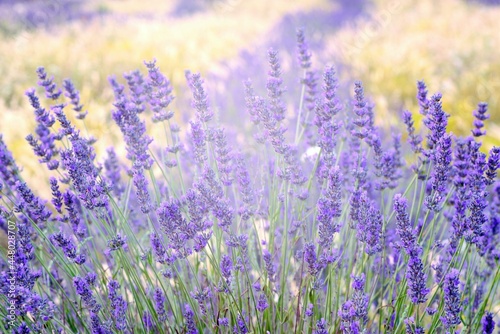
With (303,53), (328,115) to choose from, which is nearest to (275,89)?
(328,115)

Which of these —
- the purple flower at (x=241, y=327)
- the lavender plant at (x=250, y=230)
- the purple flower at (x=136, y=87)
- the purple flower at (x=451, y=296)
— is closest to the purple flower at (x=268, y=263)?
the lavender plant at (x=250, y=230)

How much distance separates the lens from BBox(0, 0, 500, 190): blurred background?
544cm

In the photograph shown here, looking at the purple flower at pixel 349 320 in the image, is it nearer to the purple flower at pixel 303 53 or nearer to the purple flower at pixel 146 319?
the purple flower at pixel 146 319

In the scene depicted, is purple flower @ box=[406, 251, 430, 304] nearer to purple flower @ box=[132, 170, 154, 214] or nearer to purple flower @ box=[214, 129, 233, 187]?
purple flower @ box=[214, 129, 233, 187]

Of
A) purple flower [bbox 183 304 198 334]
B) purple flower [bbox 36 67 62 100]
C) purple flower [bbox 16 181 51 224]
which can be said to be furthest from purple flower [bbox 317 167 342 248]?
purple flower [bbox 36 67 62 100]

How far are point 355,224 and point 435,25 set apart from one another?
9259 millimetres

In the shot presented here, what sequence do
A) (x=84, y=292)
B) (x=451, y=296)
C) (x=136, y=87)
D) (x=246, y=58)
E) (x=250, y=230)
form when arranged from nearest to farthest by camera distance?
1. (x=451, y=296)
2. (x=84, y=292)
3. (x=136, y=87)
4. (x=250, y=230)
5. (x=246, y=58)

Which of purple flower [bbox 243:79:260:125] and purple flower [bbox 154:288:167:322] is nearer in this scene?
purple flower [bbox 154:288:167:322]

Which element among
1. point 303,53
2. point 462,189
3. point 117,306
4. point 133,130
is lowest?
point 117,306

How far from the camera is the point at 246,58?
6.25 metres

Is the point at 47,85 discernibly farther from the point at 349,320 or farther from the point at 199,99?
the point at 349,320

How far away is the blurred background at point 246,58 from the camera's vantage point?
544 cm

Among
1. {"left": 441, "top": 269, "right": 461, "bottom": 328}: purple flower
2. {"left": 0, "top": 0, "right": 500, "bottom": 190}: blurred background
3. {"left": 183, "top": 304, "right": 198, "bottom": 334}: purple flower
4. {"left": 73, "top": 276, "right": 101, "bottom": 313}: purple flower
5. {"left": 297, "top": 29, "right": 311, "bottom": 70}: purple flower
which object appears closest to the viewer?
{"left": 441, "top": 269, "right": 461, "bottom": 328}: purple flower

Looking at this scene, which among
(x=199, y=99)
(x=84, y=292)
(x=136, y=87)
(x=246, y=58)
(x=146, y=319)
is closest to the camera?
(x=84, y=292)
